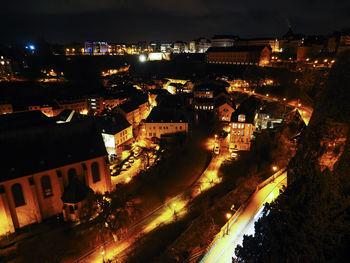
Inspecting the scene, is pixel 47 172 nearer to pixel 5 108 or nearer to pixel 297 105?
pixel 5 108

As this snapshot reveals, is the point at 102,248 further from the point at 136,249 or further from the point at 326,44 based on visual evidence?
the point at 326,44

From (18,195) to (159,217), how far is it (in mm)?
16467

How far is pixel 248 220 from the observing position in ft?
80.3

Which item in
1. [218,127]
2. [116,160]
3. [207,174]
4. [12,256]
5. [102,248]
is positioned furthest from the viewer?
[218,127]

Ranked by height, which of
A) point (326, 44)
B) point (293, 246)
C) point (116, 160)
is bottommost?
point (116, 160)

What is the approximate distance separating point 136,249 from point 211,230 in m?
8.17

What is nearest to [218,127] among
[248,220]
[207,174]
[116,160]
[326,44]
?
[207,174]

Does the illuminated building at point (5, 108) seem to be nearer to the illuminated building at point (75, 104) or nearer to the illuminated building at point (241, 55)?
the illuminated building at point (75, 104)

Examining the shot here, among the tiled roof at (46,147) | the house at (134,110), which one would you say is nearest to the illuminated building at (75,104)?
the house at (134,110)

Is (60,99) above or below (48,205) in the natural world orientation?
above

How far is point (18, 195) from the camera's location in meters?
26.1

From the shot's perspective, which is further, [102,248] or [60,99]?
[60,99]

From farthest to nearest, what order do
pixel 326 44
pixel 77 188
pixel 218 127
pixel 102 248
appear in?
pixel 326 44 → pixel 218 127 → pixel 77 188 → pixel 102 248

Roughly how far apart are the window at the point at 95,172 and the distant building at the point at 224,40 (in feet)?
391
